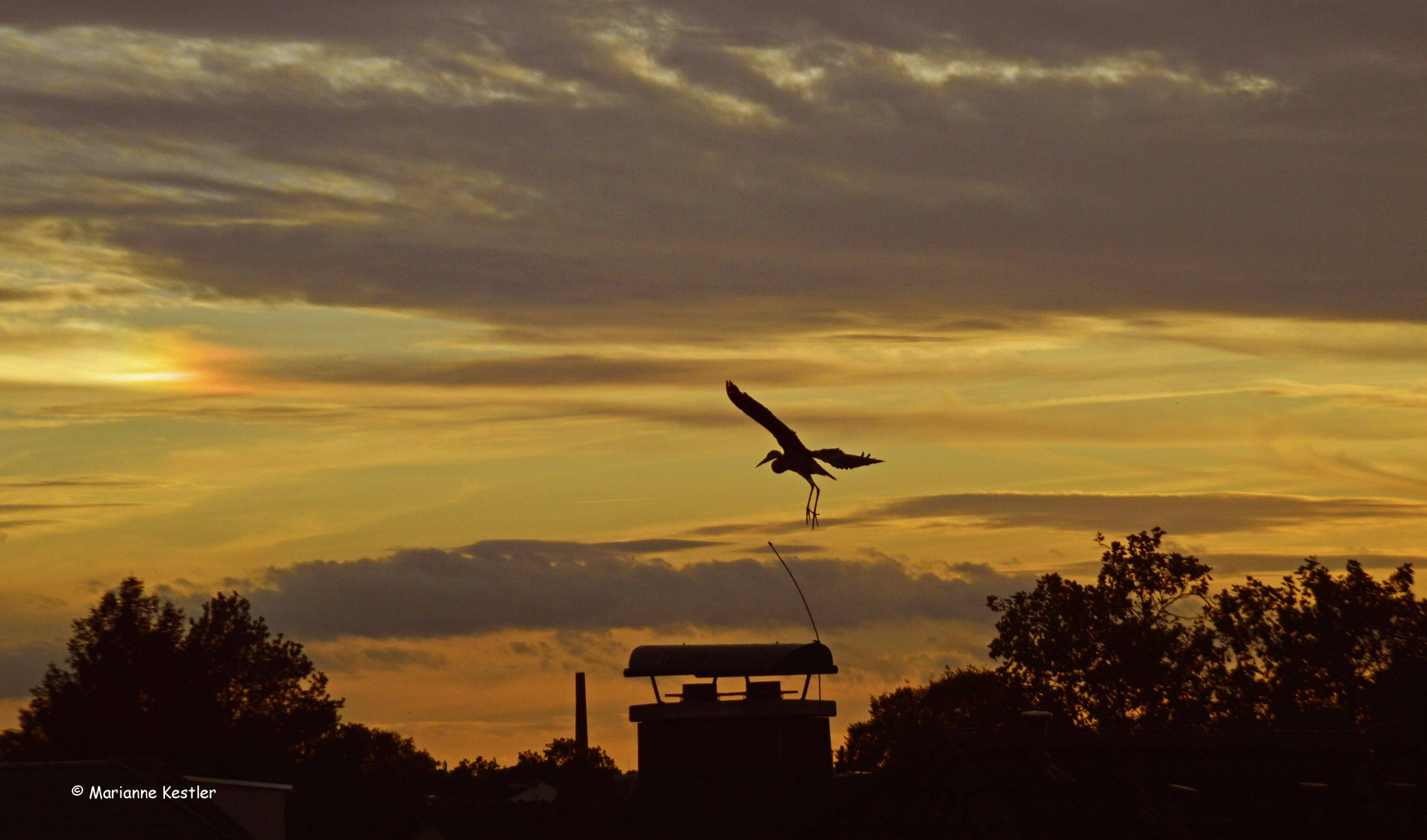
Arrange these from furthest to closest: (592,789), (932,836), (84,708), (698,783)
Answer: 1. (84,708)
2. (592,789)
3. (698,783)
4. (932,836)

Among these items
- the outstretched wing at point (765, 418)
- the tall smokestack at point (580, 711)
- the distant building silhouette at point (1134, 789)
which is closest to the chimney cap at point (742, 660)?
the distant building silhouette at point (1134, 789)

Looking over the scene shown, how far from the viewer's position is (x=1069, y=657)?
70250 millimetres

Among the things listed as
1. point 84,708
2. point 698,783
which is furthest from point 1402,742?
point 84,708

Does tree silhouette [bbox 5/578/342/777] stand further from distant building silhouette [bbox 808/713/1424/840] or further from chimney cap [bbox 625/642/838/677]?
distant building silhouette [bbox 808/713/1424/840]

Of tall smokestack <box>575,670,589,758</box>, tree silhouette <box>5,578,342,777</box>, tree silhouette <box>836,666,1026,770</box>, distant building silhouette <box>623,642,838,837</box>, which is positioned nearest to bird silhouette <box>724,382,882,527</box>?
distant building silhouette <box>623,642,838,837</box>

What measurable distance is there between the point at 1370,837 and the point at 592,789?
1127 inches

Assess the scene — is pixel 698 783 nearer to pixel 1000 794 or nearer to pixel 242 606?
pixel 1000 794

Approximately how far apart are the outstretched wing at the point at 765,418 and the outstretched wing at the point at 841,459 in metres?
0.34

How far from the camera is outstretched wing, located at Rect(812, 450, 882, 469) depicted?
2448 cm

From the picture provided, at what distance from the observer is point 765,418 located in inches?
1019

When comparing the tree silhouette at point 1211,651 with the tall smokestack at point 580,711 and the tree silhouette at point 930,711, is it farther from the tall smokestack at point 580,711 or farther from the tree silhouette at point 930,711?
the tall smokestack at point 580,711

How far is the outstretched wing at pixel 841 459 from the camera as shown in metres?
24.5

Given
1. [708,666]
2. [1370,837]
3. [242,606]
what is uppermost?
[242,606]

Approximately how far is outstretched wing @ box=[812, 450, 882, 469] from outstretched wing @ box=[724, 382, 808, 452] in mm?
345
